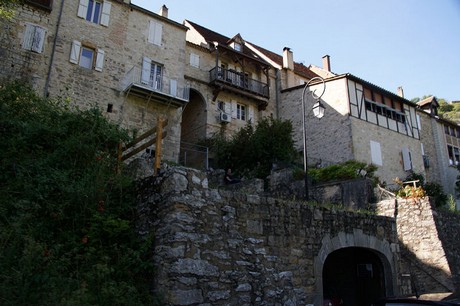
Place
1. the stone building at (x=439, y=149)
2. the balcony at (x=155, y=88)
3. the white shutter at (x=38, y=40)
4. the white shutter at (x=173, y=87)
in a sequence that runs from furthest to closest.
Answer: the stone building at (x=439, y=149) → the white shutter at (x=173, y=87) → the balcony at (x=155, y=88) → the white shutter at (x=38, y=40)

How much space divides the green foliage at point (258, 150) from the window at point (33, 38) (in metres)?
9.41

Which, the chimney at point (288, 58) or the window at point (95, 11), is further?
the chimney at point (288, 58)

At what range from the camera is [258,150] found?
18.2 m

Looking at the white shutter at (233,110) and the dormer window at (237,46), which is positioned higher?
the dormer window at (237,46)

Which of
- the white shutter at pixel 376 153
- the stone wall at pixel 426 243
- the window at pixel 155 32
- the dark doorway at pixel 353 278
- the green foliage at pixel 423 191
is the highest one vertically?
the window at pixel 155 32

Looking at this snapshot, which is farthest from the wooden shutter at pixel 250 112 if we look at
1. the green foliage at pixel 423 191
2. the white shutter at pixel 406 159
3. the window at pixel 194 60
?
the green foliage at pixel 423 191

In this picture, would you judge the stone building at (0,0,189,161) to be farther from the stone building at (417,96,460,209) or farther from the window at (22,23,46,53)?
the stone building at (417,96,460,209)

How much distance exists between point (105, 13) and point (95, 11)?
18.5 inches

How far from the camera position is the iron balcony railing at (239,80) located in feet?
78.5

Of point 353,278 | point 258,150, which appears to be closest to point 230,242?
point 353,278

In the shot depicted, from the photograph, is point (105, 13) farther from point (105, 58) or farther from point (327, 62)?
point (327, 62)

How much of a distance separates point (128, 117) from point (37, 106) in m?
10.5

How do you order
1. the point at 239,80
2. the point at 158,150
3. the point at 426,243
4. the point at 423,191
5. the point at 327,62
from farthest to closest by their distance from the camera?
the point at 327,62 → the point at 239,80 → the point at 423,191 → the point at 426,243 → the point at 158,150

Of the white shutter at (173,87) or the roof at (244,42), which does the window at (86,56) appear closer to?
the white shutter at (173,87)
